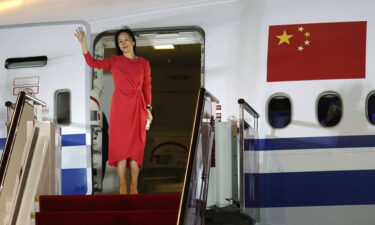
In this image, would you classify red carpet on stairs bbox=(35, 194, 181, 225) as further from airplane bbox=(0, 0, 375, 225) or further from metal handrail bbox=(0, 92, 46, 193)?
airplane bbox=(0, 0, 375, 225)

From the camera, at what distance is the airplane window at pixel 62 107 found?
822 cm

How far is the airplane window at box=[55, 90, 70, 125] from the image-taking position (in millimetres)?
8219

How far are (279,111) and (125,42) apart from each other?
1813 mm

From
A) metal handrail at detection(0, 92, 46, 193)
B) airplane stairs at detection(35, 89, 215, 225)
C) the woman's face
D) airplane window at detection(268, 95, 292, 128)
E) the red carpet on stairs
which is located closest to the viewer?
airplane stairs at detection(35, 89, 215, 225)

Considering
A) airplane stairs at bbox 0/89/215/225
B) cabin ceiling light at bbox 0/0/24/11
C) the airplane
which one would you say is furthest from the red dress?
cabin ceiling light at bbox 0/0/24/11

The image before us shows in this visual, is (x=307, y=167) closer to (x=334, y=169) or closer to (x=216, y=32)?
(x=334, y=169)

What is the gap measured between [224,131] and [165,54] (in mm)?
5369

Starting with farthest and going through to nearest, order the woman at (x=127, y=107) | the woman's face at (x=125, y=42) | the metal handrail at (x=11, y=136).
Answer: the woman's face at (x=125, y=42) → the woman at (x=127, y=107) → the metal handrail at (x=11, y=136)

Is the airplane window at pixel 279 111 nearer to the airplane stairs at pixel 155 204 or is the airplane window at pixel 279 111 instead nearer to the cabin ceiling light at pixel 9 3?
the airplane stairs at pixel 155 204

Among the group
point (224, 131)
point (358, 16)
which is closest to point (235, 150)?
point (224, 131)

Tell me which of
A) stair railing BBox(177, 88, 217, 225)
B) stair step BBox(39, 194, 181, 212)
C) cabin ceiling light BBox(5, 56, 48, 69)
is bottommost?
stair step BBox(39, 194, 181, 212)

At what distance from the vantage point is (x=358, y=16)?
7.45 meters

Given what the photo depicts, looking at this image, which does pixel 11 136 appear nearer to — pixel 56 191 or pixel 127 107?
pixel 56 191

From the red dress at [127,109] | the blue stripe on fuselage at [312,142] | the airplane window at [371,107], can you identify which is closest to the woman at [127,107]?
the red dress at [127,109]
